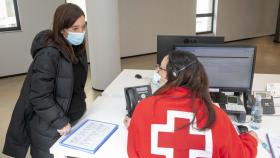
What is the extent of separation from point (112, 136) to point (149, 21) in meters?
5.06

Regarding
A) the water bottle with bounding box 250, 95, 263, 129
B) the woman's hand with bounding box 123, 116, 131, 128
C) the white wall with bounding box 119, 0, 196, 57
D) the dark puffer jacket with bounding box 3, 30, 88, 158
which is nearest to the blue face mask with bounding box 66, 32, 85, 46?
the dark puffer jacket with bounding box 3, 30, 88, 158

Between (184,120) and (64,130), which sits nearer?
(184,120)

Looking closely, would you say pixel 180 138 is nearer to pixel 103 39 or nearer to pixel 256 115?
pixel 256 115

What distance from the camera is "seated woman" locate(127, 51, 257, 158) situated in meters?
1.14

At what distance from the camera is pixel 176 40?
230 centimetres

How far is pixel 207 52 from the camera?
1.92m

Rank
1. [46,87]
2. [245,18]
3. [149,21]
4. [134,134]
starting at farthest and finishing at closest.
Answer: [245,18] → [149,21] → [46,87] → [134,134]

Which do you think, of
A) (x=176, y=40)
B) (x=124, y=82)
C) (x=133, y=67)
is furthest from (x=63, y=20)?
(x=133, y=67)

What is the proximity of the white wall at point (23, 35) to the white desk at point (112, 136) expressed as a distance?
135 inches

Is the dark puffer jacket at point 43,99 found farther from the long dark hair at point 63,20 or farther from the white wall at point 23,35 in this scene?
the white wall at point 23,35

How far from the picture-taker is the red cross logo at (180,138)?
1139 millimetres

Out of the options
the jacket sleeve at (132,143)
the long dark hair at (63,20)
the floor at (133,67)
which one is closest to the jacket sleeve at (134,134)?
the jacket sleeve at (132,143)

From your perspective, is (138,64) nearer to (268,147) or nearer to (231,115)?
(231,115)

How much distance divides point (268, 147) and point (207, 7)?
255 inches
